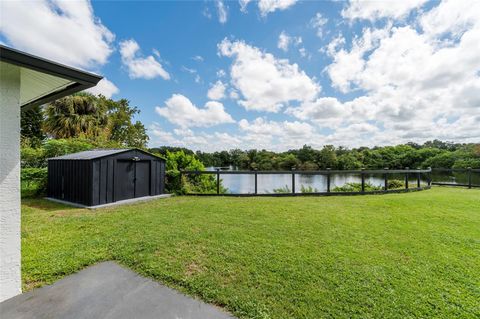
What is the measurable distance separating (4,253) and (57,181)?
634 cm

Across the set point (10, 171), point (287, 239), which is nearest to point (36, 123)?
point (10, 171)

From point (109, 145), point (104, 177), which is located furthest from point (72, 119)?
point (104, 177)

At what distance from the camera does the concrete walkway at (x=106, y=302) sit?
1660mm

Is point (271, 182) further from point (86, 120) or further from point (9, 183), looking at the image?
point (86, 120)

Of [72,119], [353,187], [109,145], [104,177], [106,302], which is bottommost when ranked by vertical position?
[106,302]

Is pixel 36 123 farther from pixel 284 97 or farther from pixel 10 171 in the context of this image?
pixel 10 171

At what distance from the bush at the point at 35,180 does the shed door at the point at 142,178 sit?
3.98 meters

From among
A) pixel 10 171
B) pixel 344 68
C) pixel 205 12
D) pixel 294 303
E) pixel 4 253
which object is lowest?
pixel 294 303

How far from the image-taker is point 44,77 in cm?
215

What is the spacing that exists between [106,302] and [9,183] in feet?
4.76

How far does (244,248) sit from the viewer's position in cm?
284

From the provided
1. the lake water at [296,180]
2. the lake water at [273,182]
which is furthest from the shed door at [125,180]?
the lake water at [273,182]

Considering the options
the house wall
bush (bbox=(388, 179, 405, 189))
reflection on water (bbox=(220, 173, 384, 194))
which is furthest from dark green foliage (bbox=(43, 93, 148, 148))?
bush (bbox=(388, 179, 405, 189))

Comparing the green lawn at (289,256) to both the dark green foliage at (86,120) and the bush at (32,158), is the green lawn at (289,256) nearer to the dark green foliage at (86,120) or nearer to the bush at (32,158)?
the bush at (32,158)
